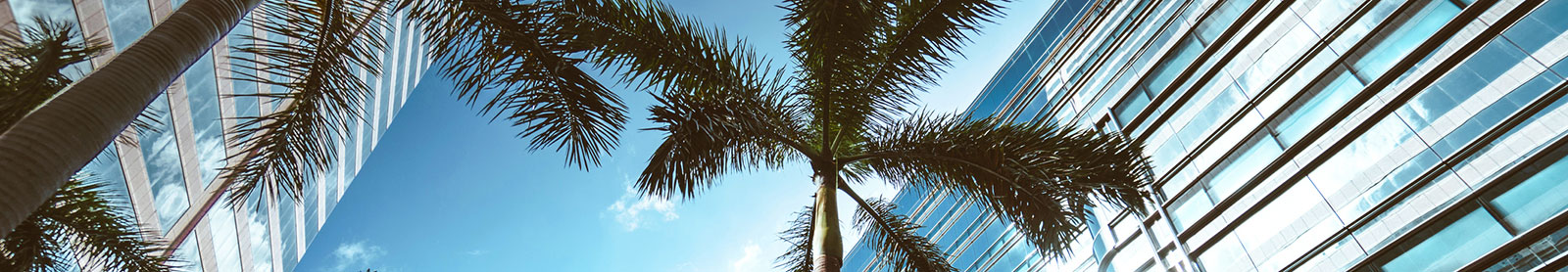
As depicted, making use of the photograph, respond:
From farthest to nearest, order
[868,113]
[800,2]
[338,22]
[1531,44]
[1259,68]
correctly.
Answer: [1259,68] < [1531,44] < [868,113] < [800,2] < [338,22]

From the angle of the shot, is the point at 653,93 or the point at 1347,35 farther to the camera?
the point at 1347,35

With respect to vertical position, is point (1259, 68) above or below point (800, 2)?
above

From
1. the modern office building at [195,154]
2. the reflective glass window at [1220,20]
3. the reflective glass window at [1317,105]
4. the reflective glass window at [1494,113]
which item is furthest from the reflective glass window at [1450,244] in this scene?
the modern office building at [195,154]

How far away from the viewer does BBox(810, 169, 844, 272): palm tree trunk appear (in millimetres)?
5438

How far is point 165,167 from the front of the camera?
16.2 m

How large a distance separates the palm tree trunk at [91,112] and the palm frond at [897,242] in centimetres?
505

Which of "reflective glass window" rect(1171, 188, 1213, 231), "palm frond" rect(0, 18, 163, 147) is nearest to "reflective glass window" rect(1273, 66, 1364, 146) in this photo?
"reflective glass window" rect(1171, 188, 1213, 231)

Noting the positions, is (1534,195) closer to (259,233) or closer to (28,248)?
(28,248)

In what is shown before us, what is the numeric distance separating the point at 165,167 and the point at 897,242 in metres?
17.6

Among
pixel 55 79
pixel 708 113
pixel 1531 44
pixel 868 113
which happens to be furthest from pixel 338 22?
pixel 1531 44

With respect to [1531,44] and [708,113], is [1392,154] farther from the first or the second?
[708,113]

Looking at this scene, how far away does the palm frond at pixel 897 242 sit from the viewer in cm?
710

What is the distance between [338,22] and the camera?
5035 millimetres

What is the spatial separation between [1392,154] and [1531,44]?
194 cm
